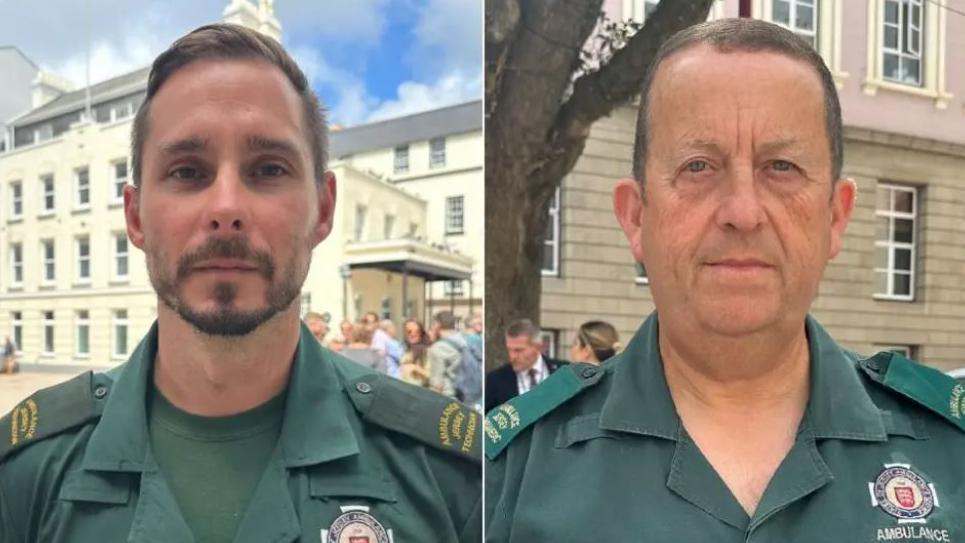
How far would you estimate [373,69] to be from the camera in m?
1.52

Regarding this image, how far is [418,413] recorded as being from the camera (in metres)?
1.54

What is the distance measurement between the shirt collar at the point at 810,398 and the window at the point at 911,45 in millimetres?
580

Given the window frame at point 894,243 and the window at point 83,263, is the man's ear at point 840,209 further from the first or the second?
the window at point 83,263

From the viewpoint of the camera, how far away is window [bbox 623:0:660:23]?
162 cm

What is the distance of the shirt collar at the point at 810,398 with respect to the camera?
1452 millimetres

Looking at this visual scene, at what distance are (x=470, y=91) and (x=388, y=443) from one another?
25.9 inches

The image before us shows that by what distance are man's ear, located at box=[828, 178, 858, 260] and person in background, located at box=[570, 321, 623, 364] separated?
0.42m

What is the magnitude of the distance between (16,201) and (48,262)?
0.14m

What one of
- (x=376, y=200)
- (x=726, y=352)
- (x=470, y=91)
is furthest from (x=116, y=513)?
(x=726, y=352)

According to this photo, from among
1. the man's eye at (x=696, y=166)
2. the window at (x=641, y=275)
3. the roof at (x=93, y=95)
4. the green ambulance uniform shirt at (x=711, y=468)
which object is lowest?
the green ambulance uniform shirt at (x=711, y=468)

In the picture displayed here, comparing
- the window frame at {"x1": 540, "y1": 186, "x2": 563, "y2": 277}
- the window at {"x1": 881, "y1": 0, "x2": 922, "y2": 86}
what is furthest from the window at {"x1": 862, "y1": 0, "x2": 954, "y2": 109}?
the window frame at {"x1": 540, "y1": 186, "x2": 563, "y2": 277}

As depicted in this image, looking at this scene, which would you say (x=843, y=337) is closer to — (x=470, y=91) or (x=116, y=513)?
(x=470, y=91)

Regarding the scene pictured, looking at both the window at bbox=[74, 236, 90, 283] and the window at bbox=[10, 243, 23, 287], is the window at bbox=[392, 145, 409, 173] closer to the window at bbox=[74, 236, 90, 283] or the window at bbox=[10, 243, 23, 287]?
the window at bbox=[74, 236, 90, 283]

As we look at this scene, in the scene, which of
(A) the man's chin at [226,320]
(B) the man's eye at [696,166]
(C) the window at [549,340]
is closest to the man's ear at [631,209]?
(B) the man's eye at [696,166]
